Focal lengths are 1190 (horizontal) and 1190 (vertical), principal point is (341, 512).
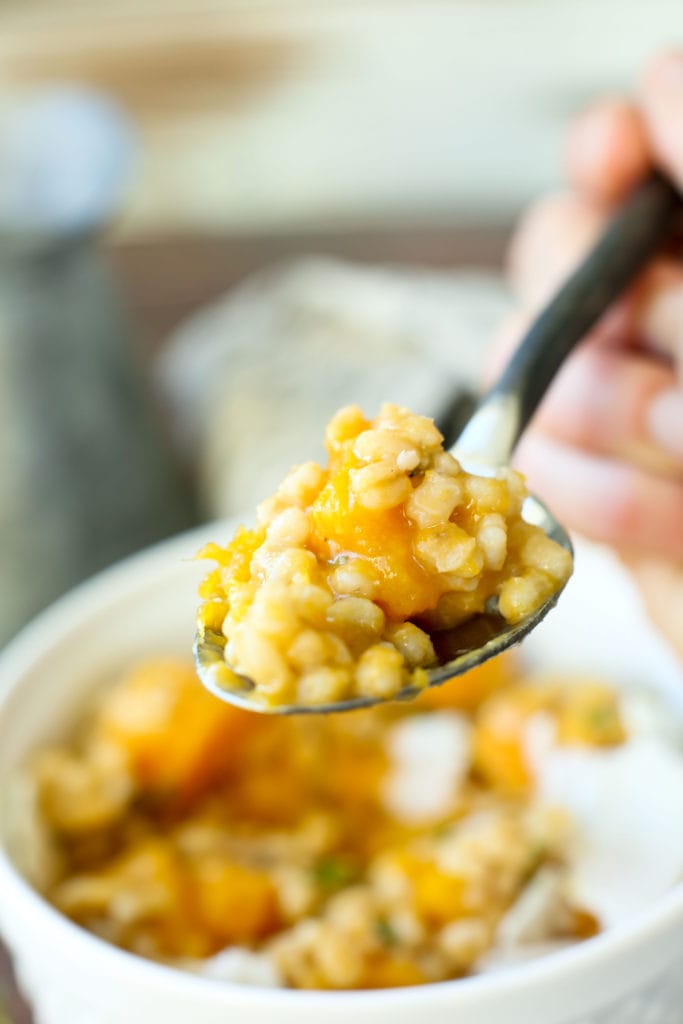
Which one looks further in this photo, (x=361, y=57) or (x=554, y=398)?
(x=361, y=57)

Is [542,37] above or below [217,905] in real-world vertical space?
above

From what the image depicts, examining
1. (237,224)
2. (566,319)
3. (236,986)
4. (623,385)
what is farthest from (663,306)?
(237,224)

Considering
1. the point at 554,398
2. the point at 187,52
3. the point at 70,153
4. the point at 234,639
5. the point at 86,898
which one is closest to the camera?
the point at 234,639

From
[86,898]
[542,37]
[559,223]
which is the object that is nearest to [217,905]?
[86,898]

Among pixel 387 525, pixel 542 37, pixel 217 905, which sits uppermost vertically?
pixel 387 525

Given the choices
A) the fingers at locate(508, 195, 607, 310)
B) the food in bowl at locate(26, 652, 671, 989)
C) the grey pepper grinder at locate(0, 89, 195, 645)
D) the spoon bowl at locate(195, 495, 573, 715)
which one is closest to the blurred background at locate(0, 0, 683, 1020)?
the grey pepper grinder at locate(0, 89, 195, 645)

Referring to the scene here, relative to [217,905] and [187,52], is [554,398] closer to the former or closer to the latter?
[217,905]
